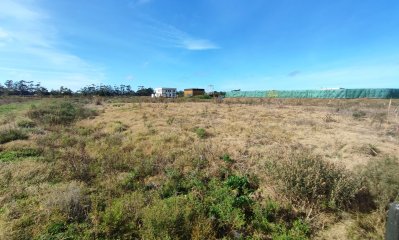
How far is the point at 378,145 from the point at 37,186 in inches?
380

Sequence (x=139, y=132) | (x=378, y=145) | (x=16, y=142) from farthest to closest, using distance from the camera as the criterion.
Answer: (x=139, y=132)
(x=16, y=142)
(x=378, y=145)

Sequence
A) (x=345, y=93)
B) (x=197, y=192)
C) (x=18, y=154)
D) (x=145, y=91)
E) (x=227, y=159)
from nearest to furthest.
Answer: (x=197, y=192) → (x=227, y=159) → (x=18, y=154) → (x=345, y=93) → (x=145, y=91)

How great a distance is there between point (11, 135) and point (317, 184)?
1049cm

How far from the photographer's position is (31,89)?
9262cm

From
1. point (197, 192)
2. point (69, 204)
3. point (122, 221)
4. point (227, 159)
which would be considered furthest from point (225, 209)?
point (69, 204)

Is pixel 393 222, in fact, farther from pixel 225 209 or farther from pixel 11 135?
pixel 11 135

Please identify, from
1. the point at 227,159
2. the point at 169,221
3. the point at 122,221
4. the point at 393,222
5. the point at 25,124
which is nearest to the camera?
the point at 393,222

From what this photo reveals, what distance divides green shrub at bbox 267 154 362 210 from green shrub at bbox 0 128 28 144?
960cm


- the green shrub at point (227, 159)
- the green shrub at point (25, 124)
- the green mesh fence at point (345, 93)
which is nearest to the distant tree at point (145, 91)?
the green mesh fence at point (345, 93)

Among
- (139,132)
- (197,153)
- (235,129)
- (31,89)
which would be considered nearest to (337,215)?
(197,153)

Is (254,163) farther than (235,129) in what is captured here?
No

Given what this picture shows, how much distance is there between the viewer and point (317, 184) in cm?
449

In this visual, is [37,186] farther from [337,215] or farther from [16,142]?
[337,215]

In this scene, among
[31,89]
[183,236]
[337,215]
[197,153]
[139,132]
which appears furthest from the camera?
[31,89]
